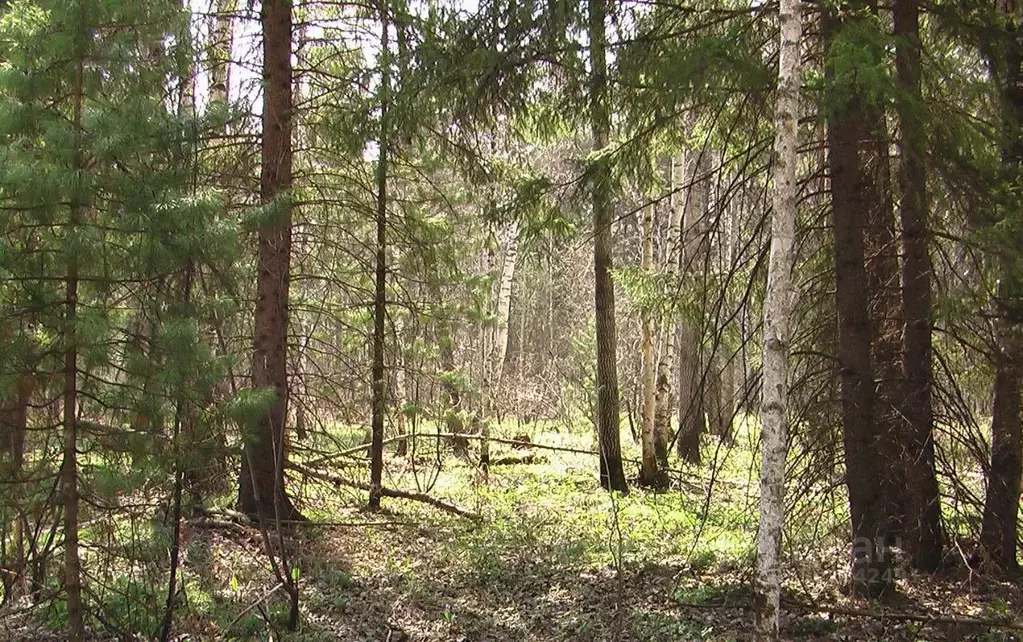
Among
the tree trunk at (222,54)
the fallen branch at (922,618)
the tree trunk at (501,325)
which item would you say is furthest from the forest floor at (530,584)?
the tree trunk at (222,54)

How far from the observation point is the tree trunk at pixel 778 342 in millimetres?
4781

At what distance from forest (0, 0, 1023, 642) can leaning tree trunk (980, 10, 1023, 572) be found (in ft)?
0.09

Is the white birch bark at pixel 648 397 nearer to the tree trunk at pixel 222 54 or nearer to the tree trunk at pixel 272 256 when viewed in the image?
the tree trunk at pixel 272 256

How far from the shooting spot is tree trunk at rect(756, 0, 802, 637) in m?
4.78

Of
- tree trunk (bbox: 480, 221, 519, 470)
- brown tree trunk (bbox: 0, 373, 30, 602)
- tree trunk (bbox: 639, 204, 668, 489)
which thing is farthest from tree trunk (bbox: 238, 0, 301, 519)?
tree trunk (bbox: 639, 204, 668, 489)

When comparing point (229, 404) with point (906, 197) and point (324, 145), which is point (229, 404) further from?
point (906, 197)

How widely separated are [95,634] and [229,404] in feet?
6.70

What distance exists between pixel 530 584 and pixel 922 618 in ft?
11.0

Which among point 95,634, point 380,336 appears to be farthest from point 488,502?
point 95,634

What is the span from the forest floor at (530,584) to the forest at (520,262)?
4 cm

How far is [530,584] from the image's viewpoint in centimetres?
723

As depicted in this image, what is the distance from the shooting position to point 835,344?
694 cm

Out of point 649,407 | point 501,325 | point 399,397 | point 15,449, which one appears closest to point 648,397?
point 649,407

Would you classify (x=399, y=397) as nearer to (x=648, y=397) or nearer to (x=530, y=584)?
(x=648, y=397)
